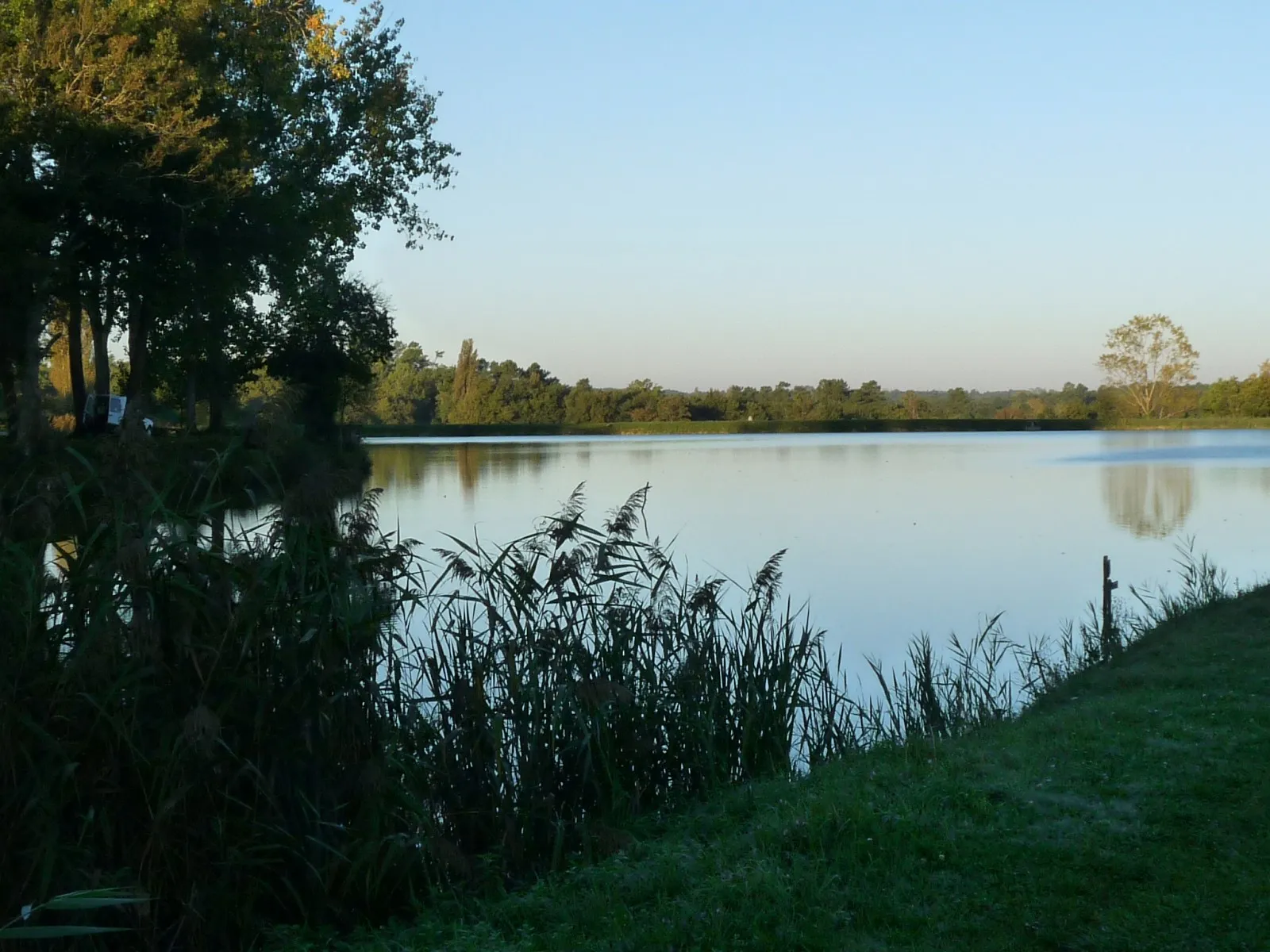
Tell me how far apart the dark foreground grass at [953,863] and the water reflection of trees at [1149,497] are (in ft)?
45.7

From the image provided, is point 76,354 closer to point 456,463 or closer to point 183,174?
point 183,174

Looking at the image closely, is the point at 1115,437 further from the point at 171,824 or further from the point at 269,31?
the point at 171,824

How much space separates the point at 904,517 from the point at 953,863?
1721 cm

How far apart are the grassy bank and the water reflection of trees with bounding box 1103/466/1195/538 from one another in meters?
42.8

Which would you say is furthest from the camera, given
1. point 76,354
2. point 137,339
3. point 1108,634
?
point 76,354

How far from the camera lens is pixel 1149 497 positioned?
23594mm

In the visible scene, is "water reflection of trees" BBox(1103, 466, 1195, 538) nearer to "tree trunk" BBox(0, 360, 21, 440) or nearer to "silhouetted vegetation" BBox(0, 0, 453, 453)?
"silhouetted vegetation" BBox(0, 0, 453, 453)

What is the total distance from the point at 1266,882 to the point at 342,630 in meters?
2.98

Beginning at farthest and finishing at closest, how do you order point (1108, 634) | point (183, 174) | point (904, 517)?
point (904, 517) < point (183, 174) < point (1108, 634)

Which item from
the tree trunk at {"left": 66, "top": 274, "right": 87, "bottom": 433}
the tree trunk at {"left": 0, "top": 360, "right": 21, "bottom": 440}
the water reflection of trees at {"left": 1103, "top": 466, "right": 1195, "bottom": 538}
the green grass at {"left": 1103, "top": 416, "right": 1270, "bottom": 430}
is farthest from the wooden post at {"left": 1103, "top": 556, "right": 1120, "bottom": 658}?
the green grass at {"left": 1103, "top": 416, "right": 1270, "bottom": 430}

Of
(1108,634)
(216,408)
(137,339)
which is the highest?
(137,339)

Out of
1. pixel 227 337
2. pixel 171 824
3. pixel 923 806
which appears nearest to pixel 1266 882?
pixel 923 806

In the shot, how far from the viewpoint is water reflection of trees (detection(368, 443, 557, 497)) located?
28.9 m

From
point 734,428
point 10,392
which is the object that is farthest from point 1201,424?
point 10,392
